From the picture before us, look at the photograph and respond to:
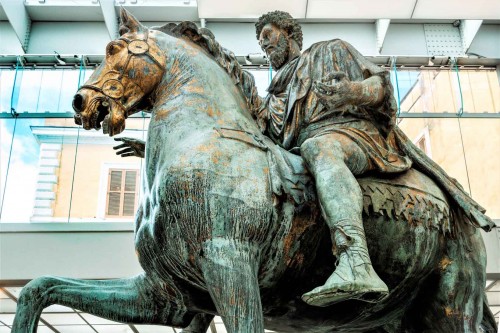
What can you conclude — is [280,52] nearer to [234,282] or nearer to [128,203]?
[234,282]

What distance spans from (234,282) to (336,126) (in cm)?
96

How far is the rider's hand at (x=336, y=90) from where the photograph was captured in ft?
9.60

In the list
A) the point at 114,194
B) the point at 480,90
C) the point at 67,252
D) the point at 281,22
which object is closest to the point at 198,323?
the point at 281,22

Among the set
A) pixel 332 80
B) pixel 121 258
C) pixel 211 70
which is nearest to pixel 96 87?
pixel 211 70

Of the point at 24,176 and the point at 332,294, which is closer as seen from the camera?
the point at 332,294

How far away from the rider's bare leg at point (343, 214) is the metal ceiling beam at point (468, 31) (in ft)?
37.1

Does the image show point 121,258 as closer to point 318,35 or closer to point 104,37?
point 104,37

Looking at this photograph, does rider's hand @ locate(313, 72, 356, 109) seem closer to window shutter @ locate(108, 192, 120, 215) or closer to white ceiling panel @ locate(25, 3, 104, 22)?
white ceiling panel @ locate(25, 3, 104, 22)

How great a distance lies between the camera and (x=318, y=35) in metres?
13.3

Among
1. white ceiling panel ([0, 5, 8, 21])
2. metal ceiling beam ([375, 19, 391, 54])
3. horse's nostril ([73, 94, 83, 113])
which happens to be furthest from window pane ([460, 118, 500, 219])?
horse's nostril ([73, 94, 83, 113])

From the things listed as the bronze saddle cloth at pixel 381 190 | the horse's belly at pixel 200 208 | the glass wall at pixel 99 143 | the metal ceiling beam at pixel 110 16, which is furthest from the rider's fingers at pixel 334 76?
the glass wall at pixel 99 143

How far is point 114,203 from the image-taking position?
1477 cm

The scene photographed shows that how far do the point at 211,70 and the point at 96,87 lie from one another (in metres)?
0.52

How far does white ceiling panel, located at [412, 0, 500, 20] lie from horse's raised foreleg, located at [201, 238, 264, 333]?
32.7 feet
